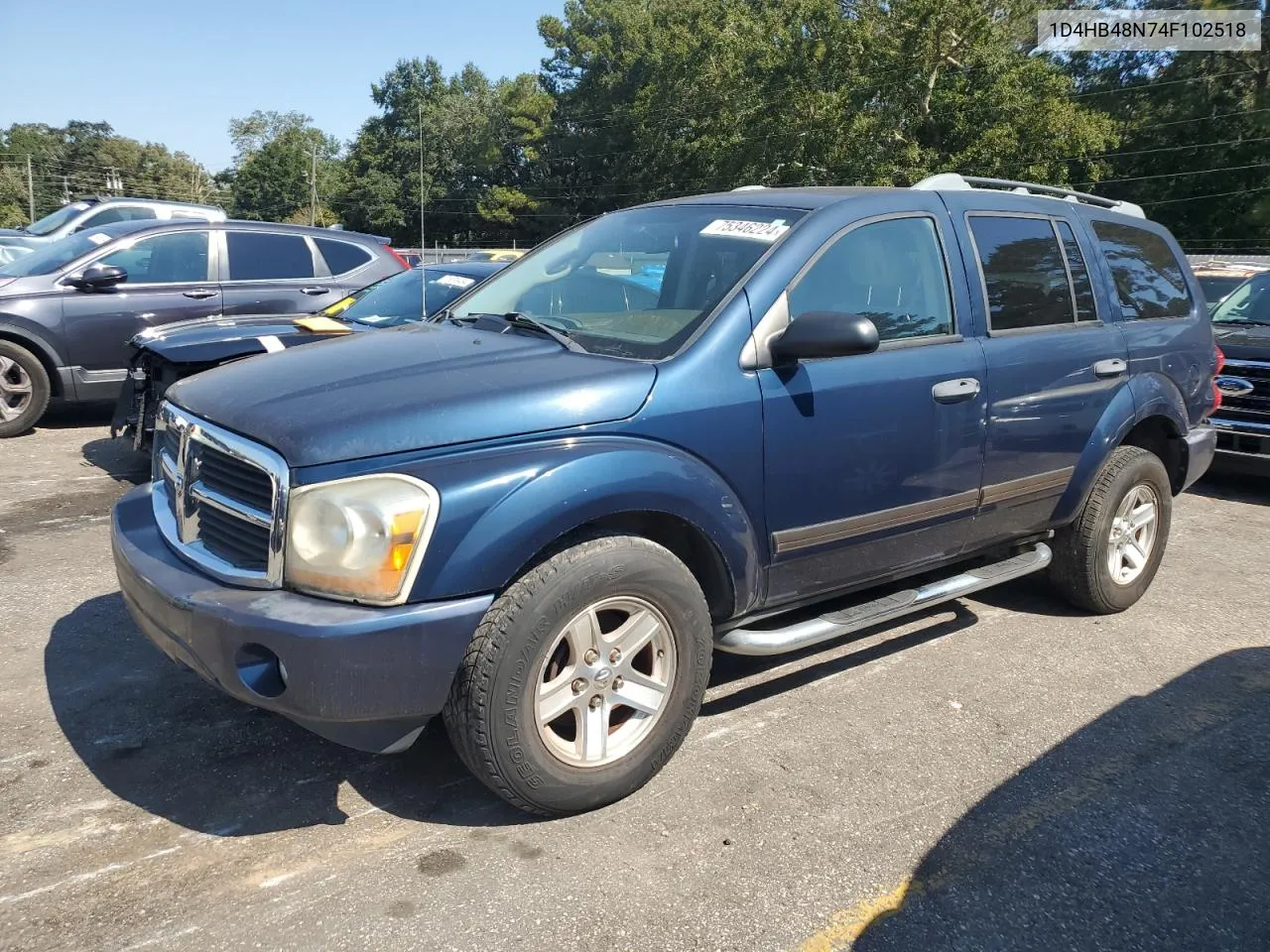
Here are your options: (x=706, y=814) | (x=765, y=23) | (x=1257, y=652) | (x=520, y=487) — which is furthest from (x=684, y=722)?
(x=765, y=23)

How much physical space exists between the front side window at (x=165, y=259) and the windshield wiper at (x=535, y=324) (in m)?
5.70

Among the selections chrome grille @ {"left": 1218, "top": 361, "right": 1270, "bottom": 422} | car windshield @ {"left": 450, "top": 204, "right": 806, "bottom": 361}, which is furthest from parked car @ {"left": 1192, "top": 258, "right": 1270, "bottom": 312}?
car windshield @ {"left": 450, "top": 204, "right": 806, "bottom": 361}

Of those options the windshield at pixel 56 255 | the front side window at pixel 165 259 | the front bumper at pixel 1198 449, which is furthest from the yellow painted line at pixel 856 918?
the windshield at pixel 56 255

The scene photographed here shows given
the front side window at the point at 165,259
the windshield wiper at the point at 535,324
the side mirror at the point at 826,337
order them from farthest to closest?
the front side window at the point at 165,259, the windshield wiper at the point at 535,324, the side mirror at the point at 826,337

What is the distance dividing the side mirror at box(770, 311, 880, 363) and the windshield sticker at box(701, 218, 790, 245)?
432 millimetres

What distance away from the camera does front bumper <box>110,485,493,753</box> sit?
251cm

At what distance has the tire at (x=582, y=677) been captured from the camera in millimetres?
2705

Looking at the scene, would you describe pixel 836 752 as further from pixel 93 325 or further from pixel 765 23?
pixel 765 23

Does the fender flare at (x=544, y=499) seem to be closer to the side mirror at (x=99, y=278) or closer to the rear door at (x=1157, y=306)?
the rear door at (x=1157, y=306)

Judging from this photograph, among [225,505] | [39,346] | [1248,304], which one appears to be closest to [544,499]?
[225,505]

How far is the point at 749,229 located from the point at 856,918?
7.54ft

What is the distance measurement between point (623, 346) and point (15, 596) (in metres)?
3.28

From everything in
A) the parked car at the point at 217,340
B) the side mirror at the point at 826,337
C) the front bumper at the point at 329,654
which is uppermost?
the side mirror at the point at 826,337

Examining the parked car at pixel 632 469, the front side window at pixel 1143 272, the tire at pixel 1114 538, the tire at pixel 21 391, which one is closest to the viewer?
the parked car at pixel 632 469
